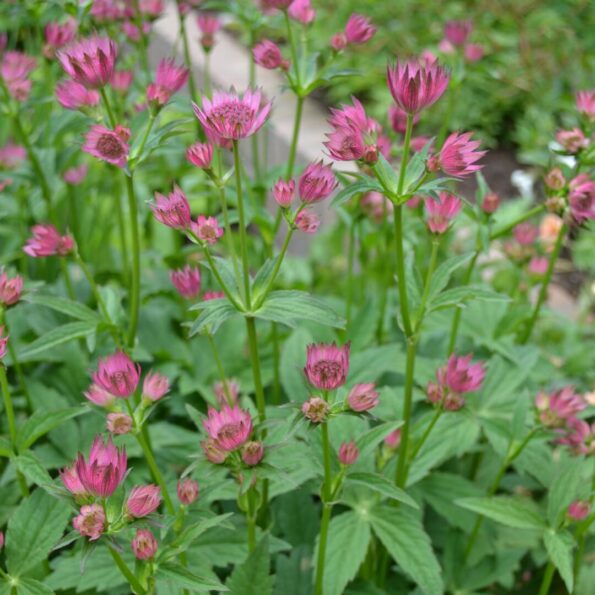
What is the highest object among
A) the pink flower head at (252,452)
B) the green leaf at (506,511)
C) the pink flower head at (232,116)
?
the pink flower head at (232,116)

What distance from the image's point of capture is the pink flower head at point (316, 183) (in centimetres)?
111

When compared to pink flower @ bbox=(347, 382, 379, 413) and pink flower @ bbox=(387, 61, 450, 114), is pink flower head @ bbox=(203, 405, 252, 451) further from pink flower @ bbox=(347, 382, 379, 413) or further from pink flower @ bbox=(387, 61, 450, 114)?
pink flower @ bbox=(387, 61, 450, 114)

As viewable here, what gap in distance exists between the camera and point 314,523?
164 cm

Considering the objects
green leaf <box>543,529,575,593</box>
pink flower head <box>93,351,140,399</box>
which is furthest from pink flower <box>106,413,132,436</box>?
green leaf <box>543,529,575,593</box>

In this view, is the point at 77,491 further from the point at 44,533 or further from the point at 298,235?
the point at 298,235

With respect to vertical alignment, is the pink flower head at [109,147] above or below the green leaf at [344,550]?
above

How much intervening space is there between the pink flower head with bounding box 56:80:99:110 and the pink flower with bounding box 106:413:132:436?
49 cm

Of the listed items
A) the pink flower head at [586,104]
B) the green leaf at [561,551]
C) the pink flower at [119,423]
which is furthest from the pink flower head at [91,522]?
the pink flower head at [586,104]

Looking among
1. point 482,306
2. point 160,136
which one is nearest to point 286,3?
point 160,136

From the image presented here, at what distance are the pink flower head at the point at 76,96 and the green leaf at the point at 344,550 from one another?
0.79m

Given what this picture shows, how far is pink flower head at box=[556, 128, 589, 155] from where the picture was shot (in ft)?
4.81

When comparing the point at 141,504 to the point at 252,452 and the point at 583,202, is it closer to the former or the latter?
the point at 252,452

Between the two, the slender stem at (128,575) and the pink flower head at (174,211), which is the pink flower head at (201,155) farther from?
the slender stem at (128,575)

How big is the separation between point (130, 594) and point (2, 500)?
32 cm
